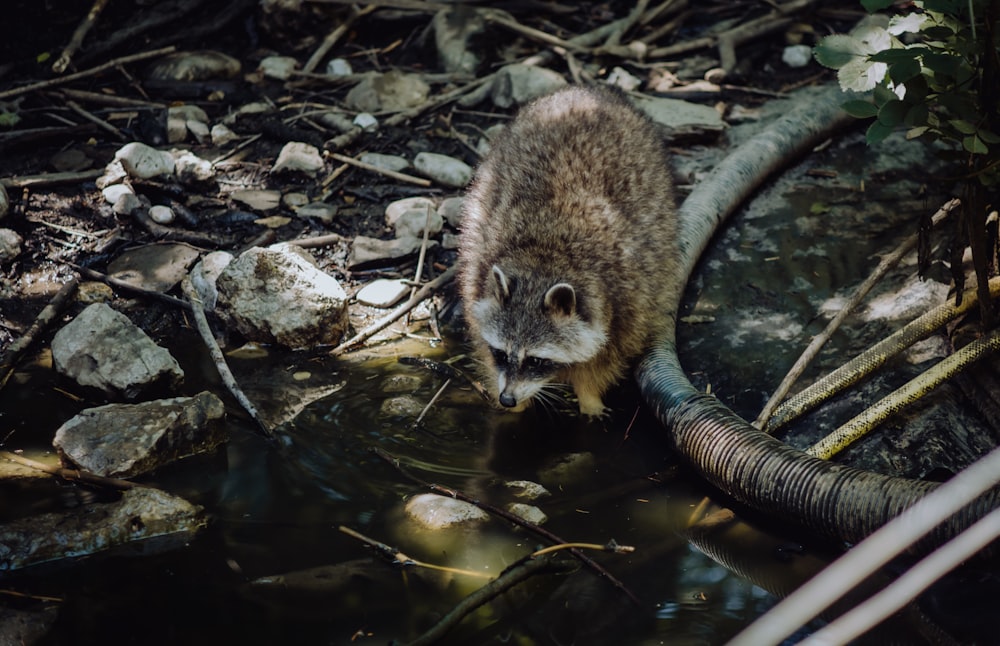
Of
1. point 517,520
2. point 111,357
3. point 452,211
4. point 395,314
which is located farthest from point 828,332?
point 111,357

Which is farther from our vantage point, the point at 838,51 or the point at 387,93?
the point at 387,93

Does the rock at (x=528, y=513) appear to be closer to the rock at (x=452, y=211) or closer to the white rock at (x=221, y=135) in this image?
the rock at (x=452, y=211)

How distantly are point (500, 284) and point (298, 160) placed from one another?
2.72m

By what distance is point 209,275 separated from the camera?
193 inches

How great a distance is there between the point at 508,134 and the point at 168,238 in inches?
89.4

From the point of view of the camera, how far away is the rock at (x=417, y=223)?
547cm

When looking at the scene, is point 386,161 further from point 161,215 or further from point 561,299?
point 561,299

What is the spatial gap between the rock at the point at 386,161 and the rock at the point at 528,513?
339cm

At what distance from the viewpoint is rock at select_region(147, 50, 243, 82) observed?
697 cm

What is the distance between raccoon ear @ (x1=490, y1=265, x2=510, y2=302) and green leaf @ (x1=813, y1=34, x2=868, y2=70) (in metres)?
1.60

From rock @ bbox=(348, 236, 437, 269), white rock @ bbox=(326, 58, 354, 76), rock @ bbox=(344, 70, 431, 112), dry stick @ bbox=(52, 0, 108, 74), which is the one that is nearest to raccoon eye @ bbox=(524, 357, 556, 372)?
rock @ bbox=(348, 236, 437, 269)

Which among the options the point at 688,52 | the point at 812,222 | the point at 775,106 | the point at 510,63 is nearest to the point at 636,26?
the point at 688,52

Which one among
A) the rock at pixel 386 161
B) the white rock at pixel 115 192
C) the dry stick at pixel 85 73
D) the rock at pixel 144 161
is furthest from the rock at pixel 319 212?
the dry stick at pixel 85 73

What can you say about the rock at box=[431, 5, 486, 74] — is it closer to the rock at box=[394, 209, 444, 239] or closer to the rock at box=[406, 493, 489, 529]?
the rock at box=[394, 209, 444, 239]
